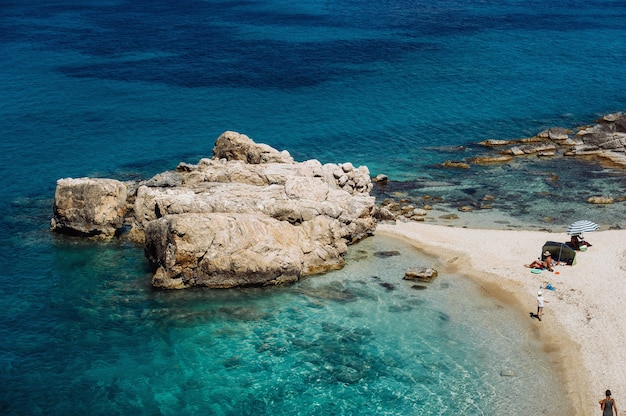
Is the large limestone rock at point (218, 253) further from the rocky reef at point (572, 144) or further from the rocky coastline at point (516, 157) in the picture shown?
the rocky reef at point (572, 144)

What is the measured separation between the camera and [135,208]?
5534 cm

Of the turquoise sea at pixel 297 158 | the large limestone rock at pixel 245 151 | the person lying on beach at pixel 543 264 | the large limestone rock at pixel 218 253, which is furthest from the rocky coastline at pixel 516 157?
the large limestone rock at pixel 218 253

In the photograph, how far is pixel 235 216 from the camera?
48.9 m

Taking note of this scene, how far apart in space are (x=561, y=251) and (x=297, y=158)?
32480 millimetres

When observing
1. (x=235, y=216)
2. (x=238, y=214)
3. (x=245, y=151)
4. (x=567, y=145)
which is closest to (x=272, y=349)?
(x=235, y=216)

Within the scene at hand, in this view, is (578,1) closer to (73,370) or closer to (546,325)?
(546,325)

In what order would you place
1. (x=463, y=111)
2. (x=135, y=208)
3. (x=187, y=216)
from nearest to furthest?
1. (x=187, y=216)
2. (x=135, y=208)
3. (x=463, y=111)

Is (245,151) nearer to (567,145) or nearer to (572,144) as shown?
(567,145)

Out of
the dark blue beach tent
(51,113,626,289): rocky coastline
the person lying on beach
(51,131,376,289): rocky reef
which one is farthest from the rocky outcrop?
the person lying on beach

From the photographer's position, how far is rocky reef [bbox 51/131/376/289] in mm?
47031

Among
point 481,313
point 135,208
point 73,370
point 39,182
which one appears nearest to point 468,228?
point 481,313

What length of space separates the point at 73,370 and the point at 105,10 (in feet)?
402

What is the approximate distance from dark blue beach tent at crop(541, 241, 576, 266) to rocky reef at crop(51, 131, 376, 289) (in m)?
13.5

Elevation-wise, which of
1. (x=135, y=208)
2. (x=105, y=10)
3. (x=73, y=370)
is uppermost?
(x=105, y=10)
